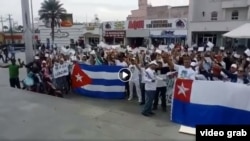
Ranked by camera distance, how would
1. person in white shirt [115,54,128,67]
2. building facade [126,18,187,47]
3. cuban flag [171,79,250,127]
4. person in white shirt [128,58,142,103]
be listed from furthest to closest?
building facade [126,18,187,47] → person in white shirt [115,54,128,67] → person in white shirt [128,58,142,103] → cuban flag [171,79,250,127]

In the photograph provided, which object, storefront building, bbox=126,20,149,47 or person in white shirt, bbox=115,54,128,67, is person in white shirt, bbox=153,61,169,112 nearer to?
person in white shirt, bbox=115,54,128,67

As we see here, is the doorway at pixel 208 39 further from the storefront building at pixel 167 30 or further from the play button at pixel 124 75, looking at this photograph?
the play button at pixel 124 75

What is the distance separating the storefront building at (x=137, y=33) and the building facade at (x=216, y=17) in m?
7.10

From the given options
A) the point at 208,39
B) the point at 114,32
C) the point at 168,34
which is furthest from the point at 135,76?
the point at 114,32

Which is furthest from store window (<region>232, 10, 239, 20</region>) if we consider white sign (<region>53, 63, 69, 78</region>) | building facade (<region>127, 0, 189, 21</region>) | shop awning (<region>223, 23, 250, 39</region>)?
white sign (<region>53, 63, 69, 78</region>)

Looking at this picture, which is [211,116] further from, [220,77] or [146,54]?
[146,54]

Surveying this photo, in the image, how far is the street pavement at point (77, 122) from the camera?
22.3 feet

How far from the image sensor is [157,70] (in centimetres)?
927

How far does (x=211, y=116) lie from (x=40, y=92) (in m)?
7.43

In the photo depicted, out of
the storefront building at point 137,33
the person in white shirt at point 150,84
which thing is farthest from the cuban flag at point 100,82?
the storefront building at point 137,33

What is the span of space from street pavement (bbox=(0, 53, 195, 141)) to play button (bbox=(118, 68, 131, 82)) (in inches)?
41.4

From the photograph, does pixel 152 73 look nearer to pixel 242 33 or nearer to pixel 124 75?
pixel 124 75

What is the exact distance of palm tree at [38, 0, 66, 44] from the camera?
4872 centimetres

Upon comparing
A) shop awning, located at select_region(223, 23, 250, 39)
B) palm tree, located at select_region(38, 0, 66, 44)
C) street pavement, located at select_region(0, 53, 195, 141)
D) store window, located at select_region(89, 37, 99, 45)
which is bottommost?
street pavement, located at select_region(0, 53, 195, 141)
